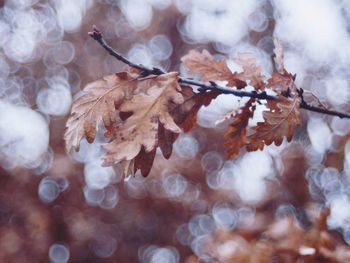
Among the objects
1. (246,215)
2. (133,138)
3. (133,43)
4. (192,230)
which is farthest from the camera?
(133,43)

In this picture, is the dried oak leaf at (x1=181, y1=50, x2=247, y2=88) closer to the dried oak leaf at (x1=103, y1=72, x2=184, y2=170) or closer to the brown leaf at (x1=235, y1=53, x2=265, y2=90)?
the brown leaf at (x1=235, y1=53, x2=265, y2=90)

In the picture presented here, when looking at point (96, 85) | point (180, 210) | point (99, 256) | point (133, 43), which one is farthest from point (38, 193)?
point (96, 85)

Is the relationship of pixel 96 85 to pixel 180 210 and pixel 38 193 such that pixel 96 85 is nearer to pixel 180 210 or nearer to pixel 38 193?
pixel 38 193

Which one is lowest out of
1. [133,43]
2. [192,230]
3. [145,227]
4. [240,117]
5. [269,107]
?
[192,230]

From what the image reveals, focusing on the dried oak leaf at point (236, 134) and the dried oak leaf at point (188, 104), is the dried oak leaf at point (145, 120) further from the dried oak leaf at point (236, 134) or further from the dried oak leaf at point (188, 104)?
the dried oak leaf at point (236, 134)

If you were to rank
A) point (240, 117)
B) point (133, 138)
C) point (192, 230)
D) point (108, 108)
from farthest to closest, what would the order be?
point (192, 230) < point (240, 117) < point (108, 108) < point (133, 138)

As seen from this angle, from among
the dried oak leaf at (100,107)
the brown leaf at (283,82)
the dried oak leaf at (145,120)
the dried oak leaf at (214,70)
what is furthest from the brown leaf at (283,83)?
the dried oak leaf at (100,107)

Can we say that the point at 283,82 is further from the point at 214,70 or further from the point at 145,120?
the point at 145,120

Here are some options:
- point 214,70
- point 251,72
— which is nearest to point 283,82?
point 251,72
